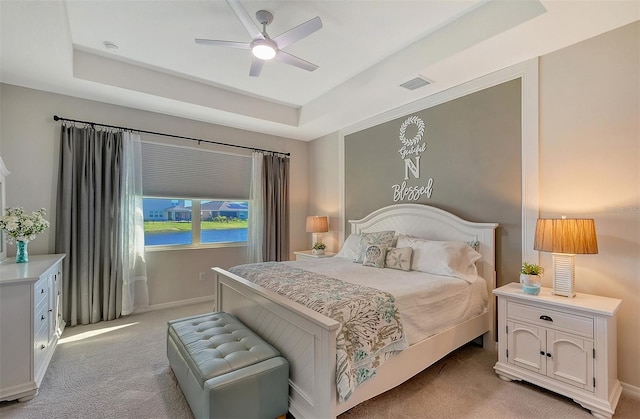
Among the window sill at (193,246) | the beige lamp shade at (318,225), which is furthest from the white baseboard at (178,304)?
the beige lamp shade at (318,225)

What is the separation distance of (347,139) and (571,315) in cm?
350

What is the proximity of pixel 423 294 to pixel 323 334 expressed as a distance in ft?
3.21

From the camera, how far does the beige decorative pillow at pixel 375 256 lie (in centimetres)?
314

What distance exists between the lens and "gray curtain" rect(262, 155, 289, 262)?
4.91 meters

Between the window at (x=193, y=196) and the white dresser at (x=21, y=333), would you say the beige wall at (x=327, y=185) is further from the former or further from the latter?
the white dresser at (x=21, y=333)

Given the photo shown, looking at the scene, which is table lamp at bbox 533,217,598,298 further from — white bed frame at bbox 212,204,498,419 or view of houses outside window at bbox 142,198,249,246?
view of houses outside window at bbox 142,198,249,246

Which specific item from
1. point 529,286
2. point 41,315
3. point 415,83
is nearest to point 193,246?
point 41,315

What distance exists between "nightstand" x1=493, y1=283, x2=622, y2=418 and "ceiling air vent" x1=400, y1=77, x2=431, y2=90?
7.08 ft

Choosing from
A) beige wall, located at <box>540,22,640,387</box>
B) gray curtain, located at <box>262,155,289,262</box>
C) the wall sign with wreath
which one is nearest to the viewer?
beige wall, located at <box>540,22,640,387</box>

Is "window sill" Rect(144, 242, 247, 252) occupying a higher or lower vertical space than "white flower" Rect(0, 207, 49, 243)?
lower

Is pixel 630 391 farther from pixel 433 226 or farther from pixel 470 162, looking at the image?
pixel 470 162

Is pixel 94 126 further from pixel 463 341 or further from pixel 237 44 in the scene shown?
pixel 463 341

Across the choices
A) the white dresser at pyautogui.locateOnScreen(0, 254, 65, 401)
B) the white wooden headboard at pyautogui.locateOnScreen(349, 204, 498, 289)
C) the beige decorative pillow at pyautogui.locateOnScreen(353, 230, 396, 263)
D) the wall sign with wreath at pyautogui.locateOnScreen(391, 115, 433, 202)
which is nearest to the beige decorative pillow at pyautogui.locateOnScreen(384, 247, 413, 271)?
the beige decorative pillow at pyautogui.locateOnScreen(353, 230, 396, 263)

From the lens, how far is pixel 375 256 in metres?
3.19
